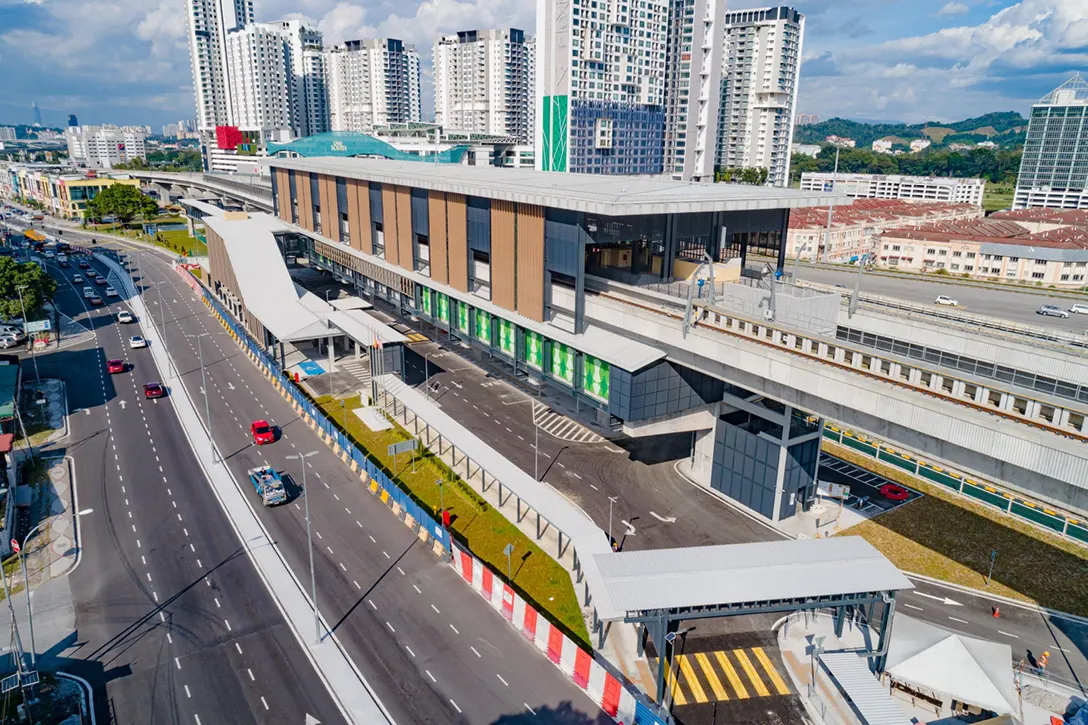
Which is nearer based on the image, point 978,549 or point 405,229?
point 978,549

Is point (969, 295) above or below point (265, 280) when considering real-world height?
below

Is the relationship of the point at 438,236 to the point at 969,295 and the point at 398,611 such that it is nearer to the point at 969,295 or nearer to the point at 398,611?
the point at 398,611

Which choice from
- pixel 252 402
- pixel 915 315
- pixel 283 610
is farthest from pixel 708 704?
pixel 252 402

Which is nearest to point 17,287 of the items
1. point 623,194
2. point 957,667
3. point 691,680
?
point 623,194

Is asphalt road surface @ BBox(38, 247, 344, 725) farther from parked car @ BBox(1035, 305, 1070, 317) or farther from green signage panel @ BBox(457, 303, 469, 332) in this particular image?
parked car @ BBox(1035, 305, 1070, 317)

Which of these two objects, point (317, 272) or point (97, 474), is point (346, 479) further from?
point (317, 272)

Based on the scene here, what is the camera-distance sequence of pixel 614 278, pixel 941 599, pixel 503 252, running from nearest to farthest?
pixel 941 599, pixel 503 252, pixel 614 278
